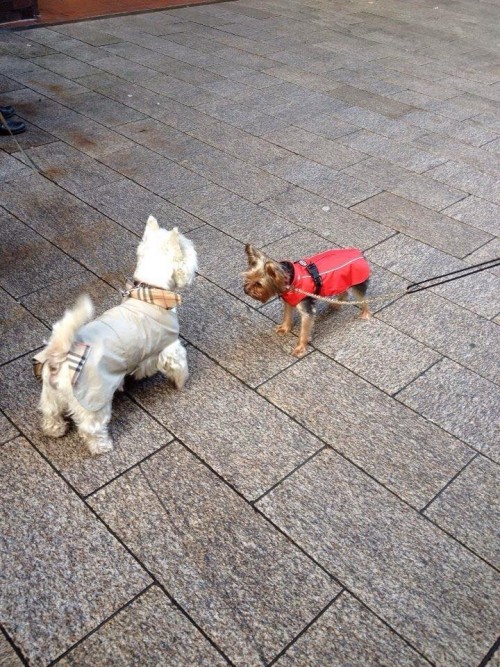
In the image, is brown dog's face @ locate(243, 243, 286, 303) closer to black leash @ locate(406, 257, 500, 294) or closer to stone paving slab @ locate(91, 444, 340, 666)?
black leash @ locate(406, 257, 500, 294)

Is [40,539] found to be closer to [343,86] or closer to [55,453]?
[55,453]

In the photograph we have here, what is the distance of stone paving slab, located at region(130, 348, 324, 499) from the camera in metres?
3.72

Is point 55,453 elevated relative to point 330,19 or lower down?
lower down

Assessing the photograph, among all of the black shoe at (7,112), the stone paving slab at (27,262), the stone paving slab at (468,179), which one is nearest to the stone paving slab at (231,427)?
the stone paving slab at (27,262)

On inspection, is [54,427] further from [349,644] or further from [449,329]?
[449,329]

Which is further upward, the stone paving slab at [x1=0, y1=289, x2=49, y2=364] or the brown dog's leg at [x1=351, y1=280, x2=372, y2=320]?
the brown dog's leg at [x1=351, y1=280, x2=372, y2=320]

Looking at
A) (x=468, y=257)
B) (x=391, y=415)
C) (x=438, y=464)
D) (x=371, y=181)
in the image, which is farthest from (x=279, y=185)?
(x=438, y=464)

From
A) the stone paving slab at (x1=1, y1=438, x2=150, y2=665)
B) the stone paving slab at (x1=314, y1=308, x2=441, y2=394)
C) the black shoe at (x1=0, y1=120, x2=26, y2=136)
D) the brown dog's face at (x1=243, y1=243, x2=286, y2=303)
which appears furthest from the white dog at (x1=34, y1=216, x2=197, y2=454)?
the black shoe at (x1=0, y1=120, x2=26, y2=136)

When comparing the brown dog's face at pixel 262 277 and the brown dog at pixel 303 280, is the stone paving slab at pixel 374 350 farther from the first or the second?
the brown dog's face at pixel 262 277

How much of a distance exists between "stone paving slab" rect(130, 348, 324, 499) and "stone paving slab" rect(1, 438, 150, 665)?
78 centimetres

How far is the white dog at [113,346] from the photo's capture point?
3.39m

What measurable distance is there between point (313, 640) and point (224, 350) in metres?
2.18

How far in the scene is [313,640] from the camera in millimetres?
2936

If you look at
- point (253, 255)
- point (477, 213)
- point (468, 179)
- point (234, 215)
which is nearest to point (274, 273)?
point (253, 255)
